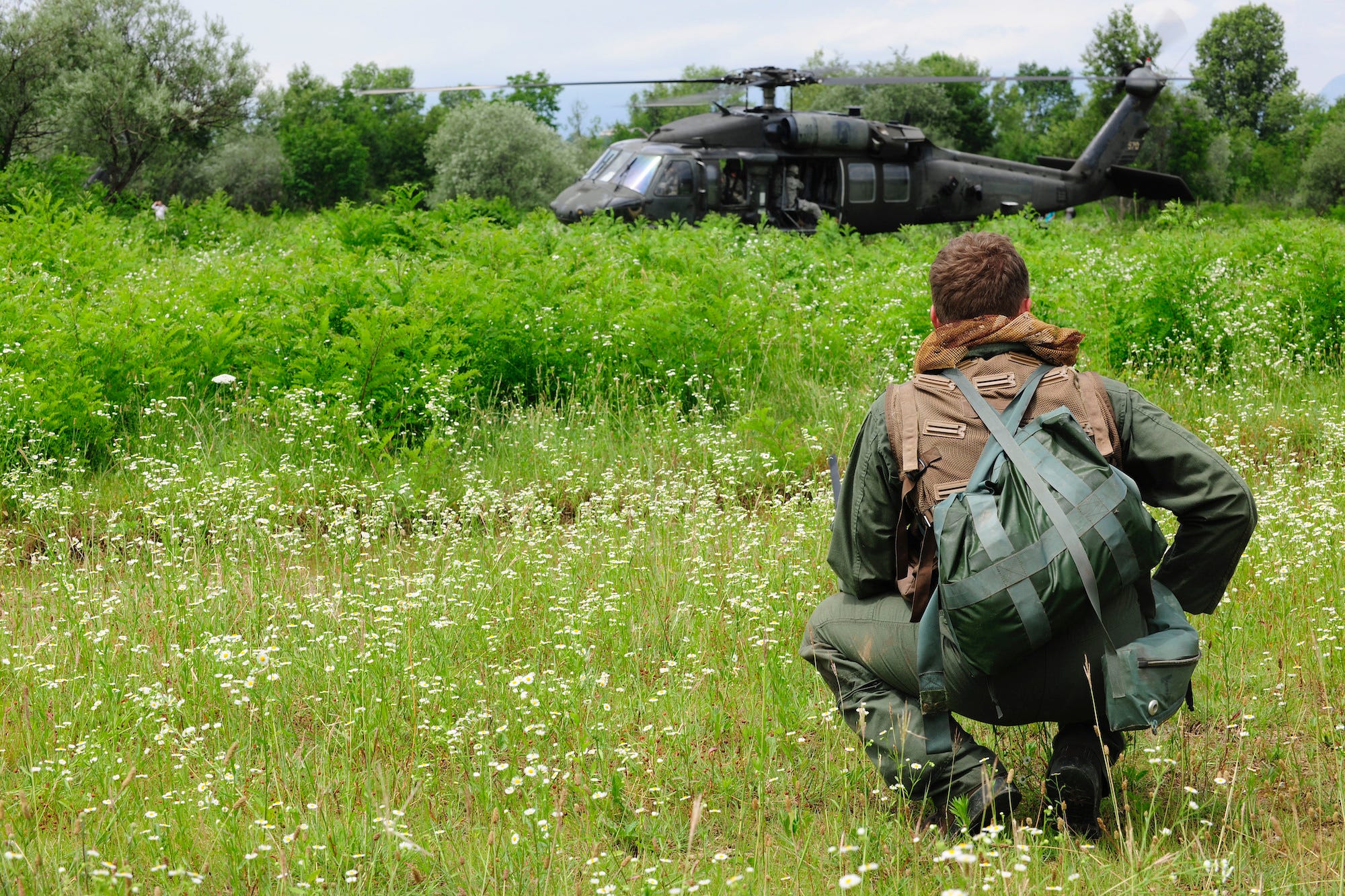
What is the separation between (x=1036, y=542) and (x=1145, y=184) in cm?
2865

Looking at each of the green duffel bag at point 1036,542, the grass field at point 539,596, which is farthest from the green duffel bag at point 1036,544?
the grass field at point 539,596

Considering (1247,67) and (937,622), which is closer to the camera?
(937,622)

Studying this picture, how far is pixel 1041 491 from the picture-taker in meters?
2.62

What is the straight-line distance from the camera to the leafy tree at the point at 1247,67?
85.6 m

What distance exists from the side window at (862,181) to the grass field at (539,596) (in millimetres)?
11540

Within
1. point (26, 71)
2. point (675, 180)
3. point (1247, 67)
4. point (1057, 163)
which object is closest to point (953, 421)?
point (675, 180)

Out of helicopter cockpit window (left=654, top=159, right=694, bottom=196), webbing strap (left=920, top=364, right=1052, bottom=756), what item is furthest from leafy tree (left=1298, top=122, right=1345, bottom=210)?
webbing strap (left=920, top=364, right=1052, bottom=756)

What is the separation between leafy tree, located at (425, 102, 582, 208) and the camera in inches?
1863

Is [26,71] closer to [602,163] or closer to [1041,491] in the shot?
[602,163]

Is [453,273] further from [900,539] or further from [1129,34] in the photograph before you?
[1129,34]

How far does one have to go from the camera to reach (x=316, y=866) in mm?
2848

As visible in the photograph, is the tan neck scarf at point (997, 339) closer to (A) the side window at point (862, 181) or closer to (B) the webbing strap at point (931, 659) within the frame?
(B) the webbing strap at point (931, 659)

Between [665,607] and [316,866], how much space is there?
2232 millimetres

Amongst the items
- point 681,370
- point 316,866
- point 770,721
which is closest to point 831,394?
point 681,370
